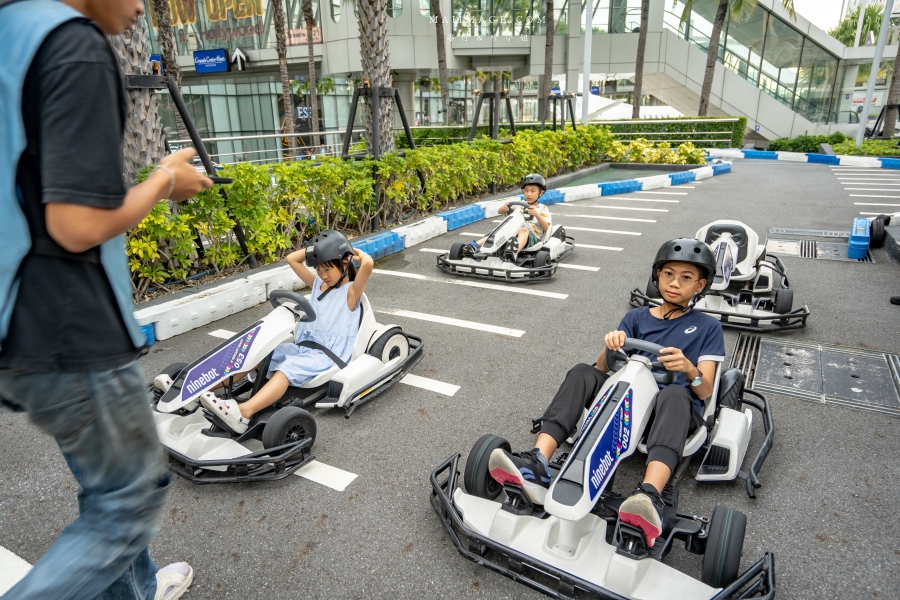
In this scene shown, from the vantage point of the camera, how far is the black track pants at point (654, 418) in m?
2.65

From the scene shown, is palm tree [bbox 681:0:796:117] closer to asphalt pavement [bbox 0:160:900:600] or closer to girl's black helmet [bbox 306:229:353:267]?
asphalt pavement [bbox 0:160:900:600]

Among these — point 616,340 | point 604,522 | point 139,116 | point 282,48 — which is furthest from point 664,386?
point 282,48

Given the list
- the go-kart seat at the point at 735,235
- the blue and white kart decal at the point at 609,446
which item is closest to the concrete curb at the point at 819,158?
the go-kart seat at the point at 735,235

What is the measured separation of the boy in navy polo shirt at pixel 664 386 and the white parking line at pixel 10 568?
80.3 inches

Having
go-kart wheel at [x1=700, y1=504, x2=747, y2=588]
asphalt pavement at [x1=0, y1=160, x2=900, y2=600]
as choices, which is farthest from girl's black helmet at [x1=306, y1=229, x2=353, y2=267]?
go-kart wheel at [x1=700, y1=504, x2=747, y2=588]

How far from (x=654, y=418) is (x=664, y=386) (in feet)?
0.77

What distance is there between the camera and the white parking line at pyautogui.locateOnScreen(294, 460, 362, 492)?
310cm

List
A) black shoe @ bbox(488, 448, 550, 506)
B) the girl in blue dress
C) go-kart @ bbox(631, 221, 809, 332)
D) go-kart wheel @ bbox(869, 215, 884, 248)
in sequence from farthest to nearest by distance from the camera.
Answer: go-kart wheel @ bbox(869, 215, 884, 248), go-kart @ bbox(631, 221, 809, 332), the girl in blue dress, black shoe @ bbox(488, 448, 550, 506)

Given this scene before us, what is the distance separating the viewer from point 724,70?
26.2m

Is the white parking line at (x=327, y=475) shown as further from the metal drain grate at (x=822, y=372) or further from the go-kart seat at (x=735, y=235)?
the go-kart seat at (x=735, y=235)

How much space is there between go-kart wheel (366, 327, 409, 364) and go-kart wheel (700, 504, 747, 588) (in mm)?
2351

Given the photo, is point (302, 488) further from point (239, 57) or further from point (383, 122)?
point (239, 57)

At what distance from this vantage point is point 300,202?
22.8 feet

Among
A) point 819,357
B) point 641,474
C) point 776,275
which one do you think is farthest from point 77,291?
point 776,275
